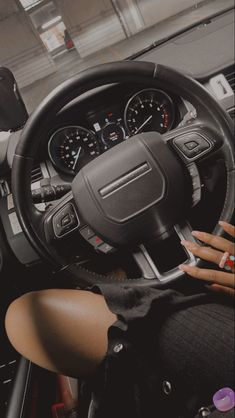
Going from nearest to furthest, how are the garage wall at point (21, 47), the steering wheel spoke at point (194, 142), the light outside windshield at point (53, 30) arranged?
the steering wheel spoke at point (194, 142) < the garage wall at point (21, 47) < the light outside windshield at point (53, 30)

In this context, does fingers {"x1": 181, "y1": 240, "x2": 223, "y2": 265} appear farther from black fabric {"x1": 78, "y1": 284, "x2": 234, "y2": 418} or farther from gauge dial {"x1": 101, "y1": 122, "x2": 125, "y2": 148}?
gauge dial {"x1": 101, "y1": 122, "x2": 125, "y2": 148}

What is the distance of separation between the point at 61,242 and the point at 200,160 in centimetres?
56

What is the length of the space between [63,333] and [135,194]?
48 centimetres

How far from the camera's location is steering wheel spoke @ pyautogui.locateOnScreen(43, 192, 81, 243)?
1319 millimetres

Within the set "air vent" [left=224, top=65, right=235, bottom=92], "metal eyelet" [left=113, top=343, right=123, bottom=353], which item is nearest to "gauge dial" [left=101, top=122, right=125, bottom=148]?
"air vent" [left=224, top=65, right=235, bottom=92]

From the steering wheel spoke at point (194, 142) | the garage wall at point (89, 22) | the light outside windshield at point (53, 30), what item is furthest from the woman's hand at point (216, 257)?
the garage wall at point (89, 22)

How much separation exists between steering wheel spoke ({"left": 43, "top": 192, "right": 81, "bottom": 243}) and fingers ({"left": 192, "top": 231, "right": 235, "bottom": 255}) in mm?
419

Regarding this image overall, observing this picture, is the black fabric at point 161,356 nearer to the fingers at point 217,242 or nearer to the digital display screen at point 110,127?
the fingers at point 217,242

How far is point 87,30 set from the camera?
A: 17016mm

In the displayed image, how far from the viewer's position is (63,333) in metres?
1.14

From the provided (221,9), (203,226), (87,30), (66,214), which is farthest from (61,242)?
(87,30)

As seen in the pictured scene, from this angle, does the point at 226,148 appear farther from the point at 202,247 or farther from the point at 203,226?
the point at 203,226

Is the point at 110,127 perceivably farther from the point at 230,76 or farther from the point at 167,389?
the point at 167,389

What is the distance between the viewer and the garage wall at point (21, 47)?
1509cm
